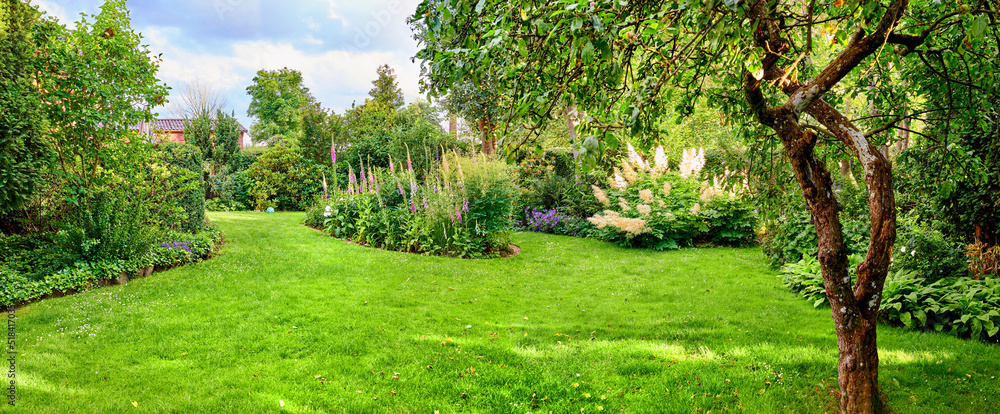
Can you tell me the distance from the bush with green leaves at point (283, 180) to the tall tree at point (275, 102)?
50.9 ft

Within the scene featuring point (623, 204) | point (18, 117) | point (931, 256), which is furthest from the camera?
point (623, 204)

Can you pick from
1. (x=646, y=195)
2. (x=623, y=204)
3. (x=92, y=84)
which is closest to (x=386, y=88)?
(x=623, y=204)

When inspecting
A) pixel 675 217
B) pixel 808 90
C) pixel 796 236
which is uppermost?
pixel 808 90

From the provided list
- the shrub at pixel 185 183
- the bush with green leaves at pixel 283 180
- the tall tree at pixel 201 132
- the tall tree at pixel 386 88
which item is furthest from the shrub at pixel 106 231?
the tall tree at pixel 386 88

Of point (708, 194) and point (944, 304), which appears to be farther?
point (708, 194)

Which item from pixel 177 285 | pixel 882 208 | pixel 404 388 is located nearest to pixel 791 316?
pixel 882 208

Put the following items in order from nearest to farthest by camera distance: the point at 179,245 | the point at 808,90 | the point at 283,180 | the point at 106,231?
the point at 808,90 → the point at 106,231 → the point at 179,245 → the point at 283,180

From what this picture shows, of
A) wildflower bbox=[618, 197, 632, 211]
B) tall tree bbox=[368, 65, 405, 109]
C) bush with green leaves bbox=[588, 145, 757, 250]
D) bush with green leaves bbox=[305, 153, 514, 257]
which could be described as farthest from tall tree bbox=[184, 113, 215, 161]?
tall tree bbox=[368, 65, 405, 109]

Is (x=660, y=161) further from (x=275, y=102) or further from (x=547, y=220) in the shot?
(x=275, y=102)

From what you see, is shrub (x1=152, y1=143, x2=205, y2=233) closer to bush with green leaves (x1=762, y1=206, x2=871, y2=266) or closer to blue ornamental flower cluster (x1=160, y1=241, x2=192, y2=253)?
blue ornamental flower cluster (x1=160, y1=241, x2=192, y2=253)

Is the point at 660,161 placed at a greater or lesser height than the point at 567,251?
greater

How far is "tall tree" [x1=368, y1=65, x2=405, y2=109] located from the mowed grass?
24767 mm

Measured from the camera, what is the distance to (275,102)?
31.4 meters

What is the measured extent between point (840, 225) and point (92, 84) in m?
7.01
